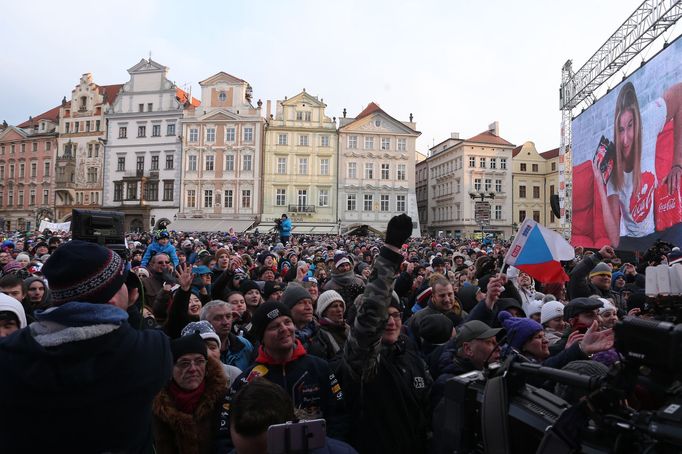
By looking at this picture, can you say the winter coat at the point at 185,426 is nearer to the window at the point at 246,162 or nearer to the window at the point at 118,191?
the window at the point at 246,162

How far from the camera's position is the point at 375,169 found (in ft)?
165

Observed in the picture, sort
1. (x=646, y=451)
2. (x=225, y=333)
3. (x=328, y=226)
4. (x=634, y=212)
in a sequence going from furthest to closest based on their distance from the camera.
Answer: (x=328, y=226) → (x=634, y=212) → (x=225, y=333) → (x=646, y=451)

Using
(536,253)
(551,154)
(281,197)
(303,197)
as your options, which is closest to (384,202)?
(303,197)

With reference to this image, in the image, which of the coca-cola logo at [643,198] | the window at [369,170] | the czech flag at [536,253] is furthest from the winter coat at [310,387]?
the window at [369,170]

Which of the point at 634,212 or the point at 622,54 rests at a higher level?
the point at 622,54

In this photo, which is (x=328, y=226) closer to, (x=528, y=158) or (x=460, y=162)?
(x=460, y=162)

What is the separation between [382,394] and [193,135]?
4999cm

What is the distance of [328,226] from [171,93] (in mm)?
20588

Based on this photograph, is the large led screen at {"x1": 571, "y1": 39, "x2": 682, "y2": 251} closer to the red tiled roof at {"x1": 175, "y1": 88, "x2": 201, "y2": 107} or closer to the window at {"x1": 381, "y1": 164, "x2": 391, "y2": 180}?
the window at {"x1": 381, "y1": 164, "x2": 391, "y2": 180}

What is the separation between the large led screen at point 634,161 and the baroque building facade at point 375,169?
26306mm

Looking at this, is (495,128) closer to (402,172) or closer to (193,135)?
(402,172)

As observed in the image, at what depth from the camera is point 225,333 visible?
168 inches

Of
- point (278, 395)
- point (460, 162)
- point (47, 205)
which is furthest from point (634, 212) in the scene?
point (47, 205)

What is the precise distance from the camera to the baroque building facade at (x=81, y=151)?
174ft
